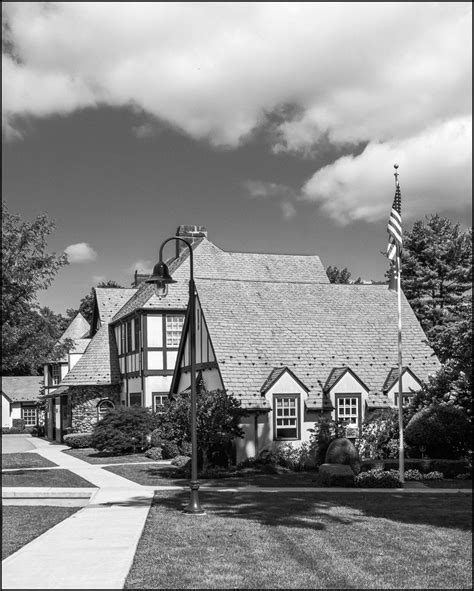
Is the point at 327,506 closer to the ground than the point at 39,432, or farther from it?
farther from it

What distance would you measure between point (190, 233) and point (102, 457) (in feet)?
56.8

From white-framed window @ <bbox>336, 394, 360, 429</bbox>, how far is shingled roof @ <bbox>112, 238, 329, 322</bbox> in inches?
492

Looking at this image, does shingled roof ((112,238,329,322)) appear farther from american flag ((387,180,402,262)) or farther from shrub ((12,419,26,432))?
shrub ((12,419,26,432))

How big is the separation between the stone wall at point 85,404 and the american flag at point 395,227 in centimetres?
2395

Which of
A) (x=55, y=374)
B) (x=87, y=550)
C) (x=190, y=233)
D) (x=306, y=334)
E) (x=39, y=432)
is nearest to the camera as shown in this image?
(x=87, y=550)

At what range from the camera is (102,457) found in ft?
107

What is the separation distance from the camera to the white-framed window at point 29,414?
74562mm

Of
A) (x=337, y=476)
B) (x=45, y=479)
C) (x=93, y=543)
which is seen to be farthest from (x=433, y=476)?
(x=93, y=543)

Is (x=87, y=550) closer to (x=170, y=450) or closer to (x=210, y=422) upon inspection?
(x=210, y=422)

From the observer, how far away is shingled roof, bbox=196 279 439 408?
95.5ft

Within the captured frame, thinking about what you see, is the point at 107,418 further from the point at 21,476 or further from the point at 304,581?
the point at 304,581

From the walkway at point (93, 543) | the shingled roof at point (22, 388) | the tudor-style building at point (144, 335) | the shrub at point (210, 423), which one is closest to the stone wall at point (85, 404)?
the tudor-style building at point (144, 335)

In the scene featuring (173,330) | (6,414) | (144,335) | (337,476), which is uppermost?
(173,330)

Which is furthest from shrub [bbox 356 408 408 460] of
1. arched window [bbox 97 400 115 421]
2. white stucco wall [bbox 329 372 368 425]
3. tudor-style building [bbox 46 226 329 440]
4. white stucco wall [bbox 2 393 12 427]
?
white stucco wall [bbox 2 393 12 427]
